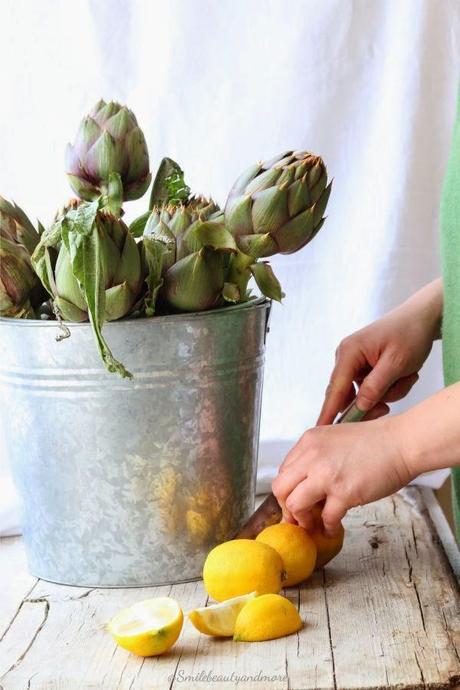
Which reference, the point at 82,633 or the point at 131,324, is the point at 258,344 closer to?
the point at 131,324

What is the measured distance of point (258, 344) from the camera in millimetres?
809

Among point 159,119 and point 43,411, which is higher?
point 159,119

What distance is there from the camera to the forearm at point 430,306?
2.95ft

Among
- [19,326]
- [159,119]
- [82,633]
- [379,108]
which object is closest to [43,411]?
[19,326]

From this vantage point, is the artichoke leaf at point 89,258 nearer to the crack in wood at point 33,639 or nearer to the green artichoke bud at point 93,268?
the green artichoke bud at point 93,268

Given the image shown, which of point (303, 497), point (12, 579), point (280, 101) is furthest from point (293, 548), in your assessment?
point (280, 101)

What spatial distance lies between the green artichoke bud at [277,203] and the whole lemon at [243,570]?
0.69 feet

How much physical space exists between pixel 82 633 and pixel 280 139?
2.07 feet

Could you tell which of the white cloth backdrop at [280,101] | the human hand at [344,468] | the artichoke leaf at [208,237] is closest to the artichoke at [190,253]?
the artichoke leaf at [208,237]

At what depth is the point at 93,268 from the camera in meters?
0.67

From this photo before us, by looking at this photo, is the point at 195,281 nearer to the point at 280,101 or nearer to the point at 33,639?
the point at 33,639

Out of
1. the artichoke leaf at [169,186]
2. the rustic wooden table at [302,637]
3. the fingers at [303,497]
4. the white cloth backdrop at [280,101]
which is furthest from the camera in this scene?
the white cloth backdrop at [280,101]

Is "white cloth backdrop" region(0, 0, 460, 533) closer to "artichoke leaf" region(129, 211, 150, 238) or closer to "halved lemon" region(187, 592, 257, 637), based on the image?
"artichoke leaf" region(129, 211, 150, 238)

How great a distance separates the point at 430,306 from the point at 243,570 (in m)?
0.33
